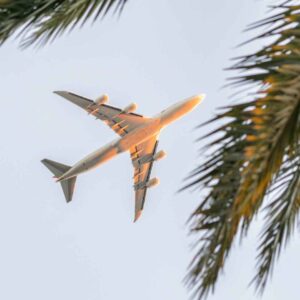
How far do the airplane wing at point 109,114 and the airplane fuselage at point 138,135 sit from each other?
0.83 m

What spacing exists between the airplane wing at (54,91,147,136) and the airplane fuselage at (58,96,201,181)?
0.83 metres

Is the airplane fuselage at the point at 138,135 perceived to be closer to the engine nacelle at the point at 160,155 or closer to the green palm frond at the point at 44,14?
the engine nacelle at the point at 160,155

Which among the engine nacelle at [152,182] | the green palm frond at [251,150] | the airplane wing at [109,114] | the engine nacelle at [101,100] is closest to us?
the green palm frond at [251,150]

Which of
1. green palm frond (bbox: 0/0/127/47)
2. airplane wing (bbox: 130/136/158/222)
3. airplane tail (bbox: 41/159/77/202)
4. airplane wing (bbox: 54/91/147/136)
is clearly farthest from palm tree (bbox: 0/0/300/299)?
airplane tail (bbox: 41/159/77/202)

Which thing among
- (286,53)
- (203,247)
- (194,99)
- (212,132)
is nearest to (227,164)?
(212,132)

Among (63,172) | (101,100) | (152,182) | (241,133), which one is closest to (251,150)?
(241,133)

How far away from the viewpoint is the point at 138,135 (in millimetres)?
41031

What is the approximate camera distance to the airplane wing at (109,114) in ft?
136

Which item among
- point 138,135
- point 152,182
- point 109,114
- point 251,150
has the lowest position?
point 251,150

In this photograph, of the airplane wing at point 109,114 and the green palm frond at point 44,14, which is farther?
the airplane wing at point 109,114

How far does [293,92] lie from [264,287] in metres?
1.85

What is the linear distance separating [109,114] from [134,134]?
2.62 meters

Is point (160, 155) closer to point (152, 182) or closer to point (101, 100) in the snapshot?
point (152, 182)

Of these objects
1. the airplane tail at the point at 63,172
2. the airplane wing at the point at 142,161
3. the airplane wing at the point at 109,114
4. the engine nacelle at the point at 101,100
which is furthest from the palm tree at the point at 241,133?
the airplane tail at the point at 63,172
